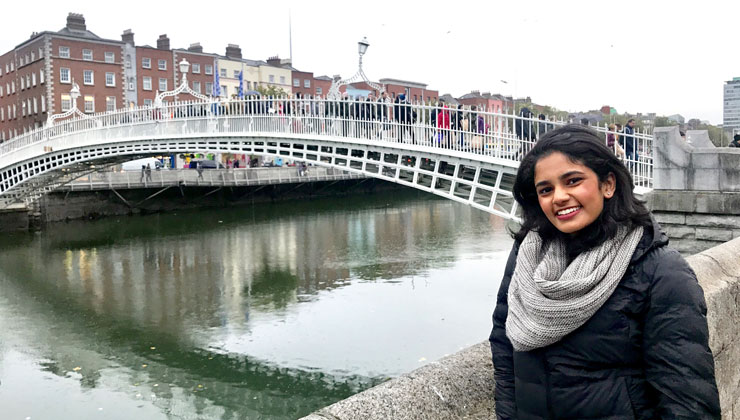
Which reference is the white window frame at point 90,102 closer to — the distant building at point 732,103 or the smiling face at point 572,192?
the distant building at point 732,103

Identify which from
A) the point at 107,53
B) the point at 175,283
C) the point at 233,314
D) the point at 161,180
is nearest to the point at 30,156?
the point at 161,180

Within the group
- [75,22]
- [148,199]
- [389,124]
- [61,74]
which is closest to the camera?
[389,124]

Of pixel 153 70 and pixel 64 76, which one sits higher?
pixel 153 70

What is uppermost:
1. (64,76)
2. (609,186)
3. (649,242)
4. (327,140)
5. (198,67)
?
(198,67)

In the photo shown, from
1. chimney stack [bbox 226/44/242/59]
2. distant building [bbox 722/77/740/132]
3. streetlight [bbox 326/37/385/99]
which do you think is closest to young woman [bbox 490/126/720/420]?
streetlight [bbox 326/37/385/99]

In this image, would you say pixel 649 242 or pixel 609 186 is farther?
pixel 609 186

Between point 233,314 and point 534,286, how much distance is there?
9.43 m

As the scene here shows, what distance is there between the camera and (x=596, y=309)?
131cm

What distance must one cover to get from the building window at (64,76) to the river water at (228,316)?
18480 mm

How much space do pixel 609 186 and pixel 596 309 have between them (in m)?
0.28

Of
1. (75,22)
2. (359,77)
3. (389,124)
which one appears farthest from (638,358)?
(75,22)

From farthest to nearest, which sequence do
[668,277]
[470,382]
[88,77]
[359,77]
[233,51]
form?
1. [233,51]
2. [88,77]
3. [359,77]
4. [470,382]
5. [668,277]

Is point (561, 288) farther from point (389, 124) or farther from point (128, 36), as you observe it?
point (128, 36)

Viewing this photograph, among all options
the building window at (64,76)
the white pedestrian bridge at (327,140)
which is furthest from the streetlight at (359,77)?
the building window at (64,76)
